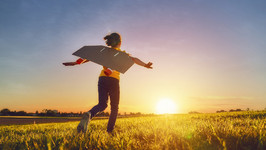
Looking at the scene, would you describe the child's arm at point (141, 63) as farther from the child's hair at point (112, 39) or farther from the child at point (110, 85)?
the child's hair at point (112, 39)

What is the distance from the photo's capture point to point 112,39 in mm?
4477

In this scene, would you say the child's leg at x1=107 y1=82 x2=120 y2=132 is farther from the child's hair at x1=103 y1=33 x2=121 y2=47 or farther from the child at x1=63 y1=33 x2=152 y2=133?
the child's hair at x1=103 y1=33 x2=121 y2=47

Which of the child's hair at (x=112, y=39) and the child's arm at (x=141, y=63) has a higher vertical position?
the child's hair at (x=112, y=39)

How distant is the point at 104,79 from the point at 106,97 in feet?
1.50

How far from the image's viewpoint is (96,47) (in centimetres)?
447

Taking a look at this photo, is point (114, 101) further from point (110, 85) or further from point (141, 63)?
point (141, 63)

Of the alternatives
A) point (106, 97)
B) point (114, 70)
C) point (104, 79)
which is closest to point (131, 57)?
point (114, 70)

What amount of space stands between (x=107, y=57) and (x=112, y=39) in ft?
1.66

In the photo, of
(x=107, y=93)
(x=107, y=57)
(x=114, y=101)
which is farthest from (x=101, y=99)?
(x=107, y=57)

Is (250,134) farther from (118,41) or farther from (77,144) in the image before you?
(118,41)

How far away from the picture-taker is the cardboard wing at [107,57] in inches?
163

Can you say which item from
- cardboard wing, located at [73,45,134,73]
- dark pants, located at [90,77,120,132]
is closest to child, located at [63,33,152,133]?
dark pants, located at [90,77,120,132]

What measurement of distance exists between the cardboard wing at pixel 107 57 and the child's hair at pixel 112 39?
0.50 ft

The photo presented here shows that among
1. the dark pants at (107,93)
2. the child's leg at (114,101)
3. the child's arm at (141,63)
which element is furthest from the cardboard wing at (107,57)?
the child's leg at (114,101)
